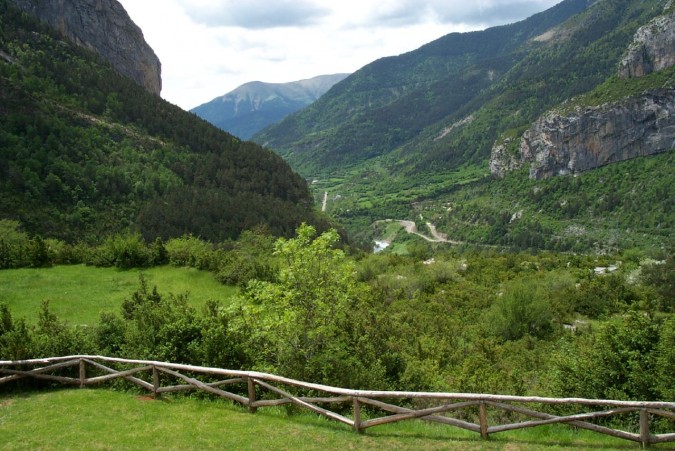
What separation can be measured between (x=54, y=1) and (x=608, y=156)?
186 meters

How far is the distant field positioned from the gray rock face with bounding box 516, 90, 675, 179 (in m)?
174

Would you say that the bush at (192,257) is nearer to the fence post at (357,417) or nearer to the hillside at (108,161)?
the fence post at (357,417)

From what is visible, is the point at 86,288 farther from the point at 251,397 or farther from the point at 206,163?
the point at 206,163

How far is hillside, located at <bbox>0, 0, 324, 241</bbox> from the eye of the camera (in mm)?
63500

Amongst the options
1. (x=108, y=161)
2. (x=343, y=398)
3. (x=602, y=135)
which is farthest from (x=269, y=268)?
(x=602, y=135)

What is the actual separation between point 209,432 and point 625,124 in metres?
189

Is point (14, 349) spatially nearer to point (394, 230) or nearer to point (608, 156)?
point (394, 230)

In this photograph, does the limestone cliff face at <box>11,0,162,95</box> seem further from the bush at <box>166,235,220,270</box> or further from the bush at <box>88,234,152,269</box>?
the bush at <box>166,235,220,270</box>

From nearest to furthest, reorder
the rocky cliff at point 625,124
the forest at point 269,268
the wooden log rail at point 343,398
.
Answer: the wooden log rail at point 343,398, the forest at point 269,268, the rocky cliff at point 625,124

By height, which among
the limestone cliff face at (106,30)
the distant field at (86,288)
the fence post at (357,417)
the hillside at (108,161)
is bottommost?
the distant field at (86,288)

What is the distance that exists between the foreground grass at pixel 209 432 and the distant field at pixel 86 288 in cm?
1187

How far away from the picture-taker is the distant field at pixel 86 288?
1022 inches

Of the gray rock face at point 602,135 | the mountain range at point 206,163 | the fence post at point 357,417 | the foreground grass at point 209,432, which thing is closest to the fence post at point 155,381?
the foreground grass at point 209,432

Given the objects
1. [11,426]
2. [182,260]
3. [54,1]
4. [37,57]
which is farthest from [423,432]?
[54,1]
